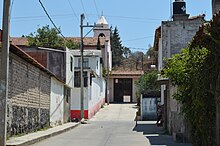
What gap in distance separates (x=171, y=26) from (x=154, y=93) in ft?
29.2

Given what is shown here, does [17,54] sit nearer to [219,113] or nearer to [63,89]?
[219,113]

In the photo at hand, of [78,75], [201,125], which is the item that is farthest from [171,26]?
[201,125]

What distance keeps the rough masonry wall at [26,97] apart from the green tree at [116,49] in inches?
3345

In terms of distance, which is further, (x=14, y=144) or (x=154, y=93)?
(x=154, y=93)

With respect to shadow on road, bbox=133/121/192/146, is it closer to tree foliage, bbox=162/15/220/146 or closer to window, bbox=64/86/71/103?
tree foliage, bbox=162/15/220/146

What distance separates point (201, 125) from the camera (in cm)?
1413

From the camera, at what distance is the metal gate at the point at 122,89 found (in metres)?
75.3

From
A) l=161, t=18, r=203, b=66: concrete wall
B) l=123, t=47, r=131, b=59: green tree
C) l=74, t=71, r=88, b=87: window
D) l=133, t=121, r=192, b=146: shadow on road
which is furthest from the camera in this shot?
l=123, t=47, r=131, b=59: green tree

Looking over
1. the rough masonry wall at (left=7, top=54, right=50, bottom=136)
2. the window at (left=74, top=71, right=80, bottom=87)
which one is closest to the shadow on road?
the rough masonry wall at (left=7, top=54, right=50, bottom=136)

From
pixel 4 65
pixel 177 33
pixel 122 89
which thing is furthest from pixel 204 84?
pixel 122 89

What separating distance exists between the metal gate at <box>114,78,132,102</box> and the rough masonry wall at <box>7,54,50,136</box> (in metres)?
47.6

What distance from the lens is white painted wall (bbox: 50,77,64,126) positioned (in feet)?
100

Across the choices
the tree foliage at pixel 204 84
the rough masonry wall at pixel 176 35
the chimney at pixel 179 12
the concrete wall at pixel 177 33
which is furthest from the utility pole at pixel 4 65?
the chimney at pixel 179 12

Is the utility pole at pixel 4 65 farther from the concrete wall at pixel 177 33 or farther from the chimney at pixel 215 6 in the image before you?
the concrete wall at pixel 177 33
